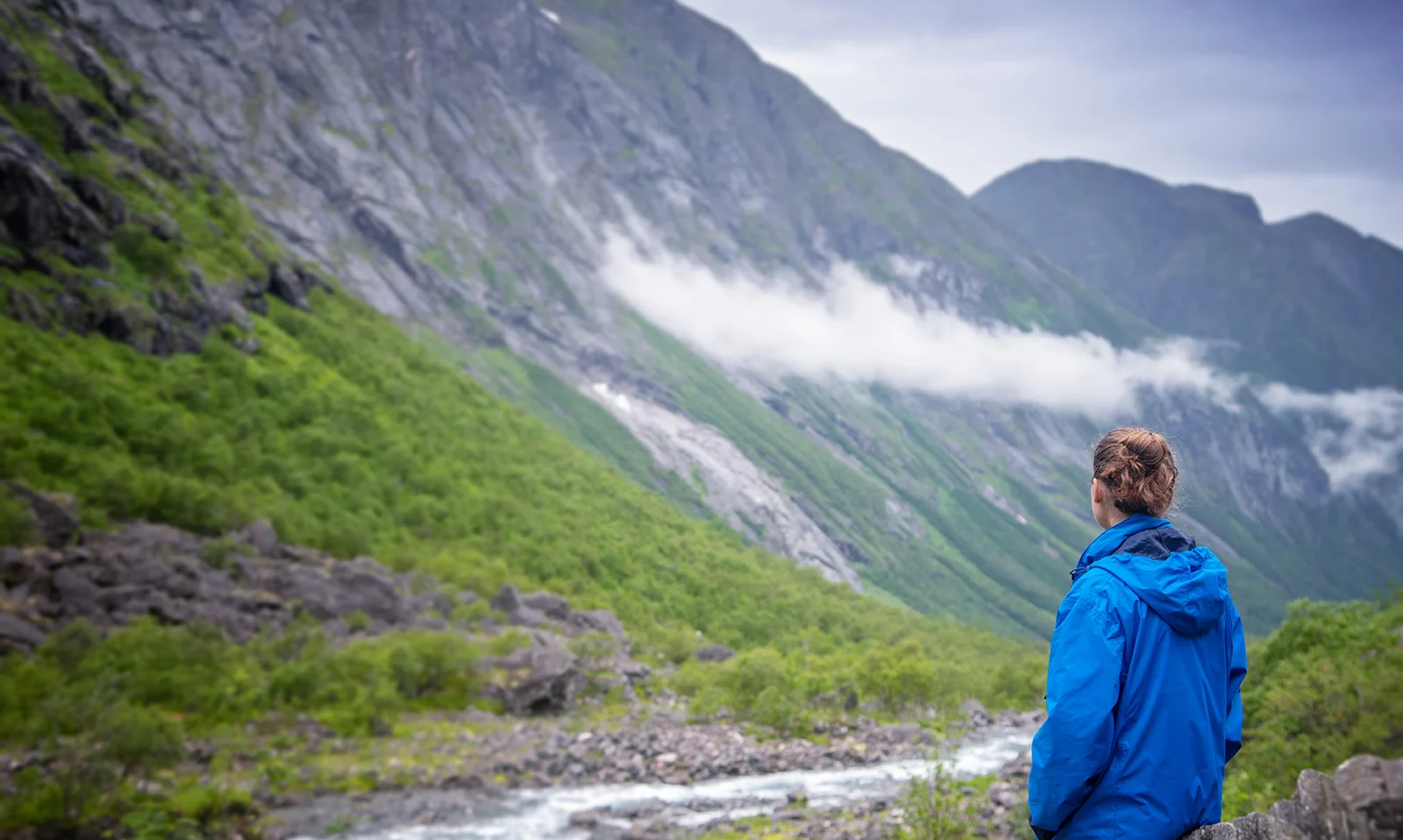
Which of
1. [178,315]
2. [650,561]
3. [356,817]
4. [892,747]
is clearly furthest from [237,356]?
[892,747]

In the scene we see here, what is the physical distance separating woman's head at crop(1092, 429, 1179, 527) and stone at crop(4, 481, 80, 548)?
137ft

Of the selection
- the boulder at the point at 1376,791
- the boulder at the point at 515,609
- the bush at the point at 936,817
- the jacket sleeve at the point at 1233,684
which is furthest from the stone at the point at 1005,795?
the boulder at the point at 515,609

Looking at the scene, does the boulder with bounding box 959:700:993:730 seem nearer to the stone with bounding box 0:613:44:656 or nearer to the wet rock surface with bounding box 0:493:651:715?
the wet rock surface with bounding box 0:493:651:715

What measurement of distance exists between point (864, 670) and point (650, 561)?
41.5 meters

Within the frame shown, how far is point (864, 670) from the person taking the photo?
5300 cm

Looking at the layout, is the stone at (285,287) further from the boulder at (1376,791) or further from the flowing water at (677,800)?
the boulder at (1376,791)

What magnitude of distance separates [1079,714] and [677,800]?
27.0 m

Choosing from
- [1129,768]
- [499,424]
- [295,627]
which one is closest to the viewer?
[1129,768]

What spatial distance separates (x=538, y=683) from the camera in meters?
40.9

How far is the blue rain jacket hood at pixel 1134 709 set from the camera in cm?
580

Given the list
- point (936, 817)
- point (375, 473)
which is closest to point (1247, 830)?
point (936, 817)

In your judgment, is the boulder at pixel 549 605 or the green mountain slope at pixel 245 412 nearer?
the green mountain slope at pixel 245 412

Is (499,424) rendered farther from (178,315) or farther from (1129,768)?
(1129,768)

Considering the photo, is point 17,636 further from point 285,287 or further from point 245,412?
point 285,287
